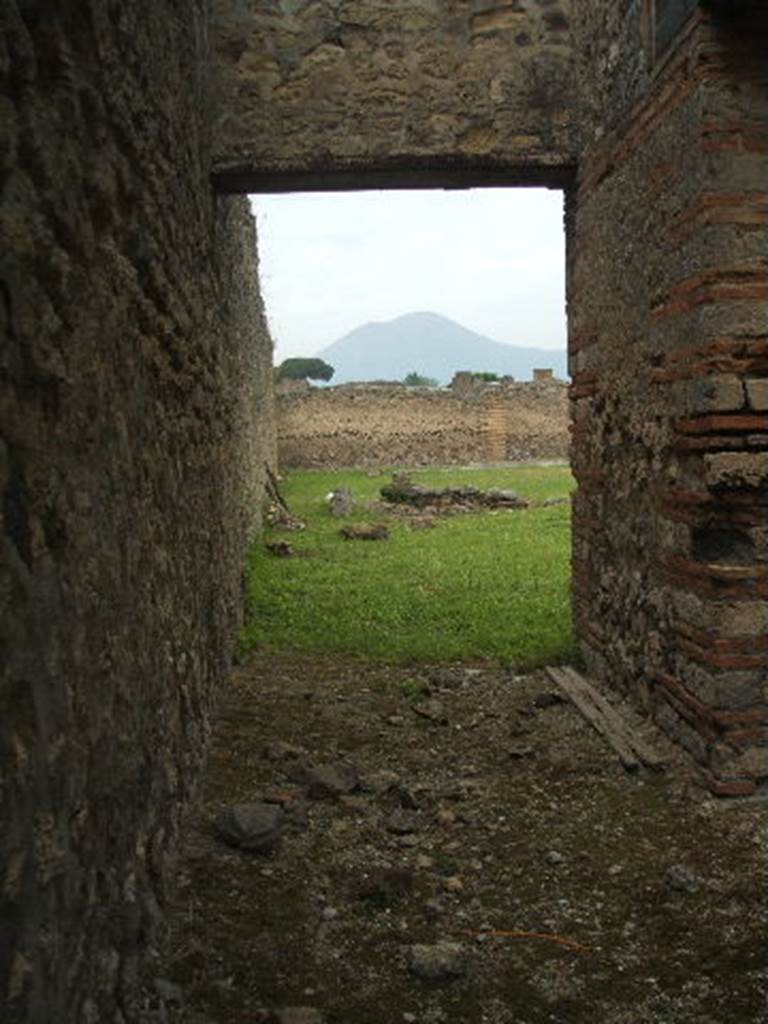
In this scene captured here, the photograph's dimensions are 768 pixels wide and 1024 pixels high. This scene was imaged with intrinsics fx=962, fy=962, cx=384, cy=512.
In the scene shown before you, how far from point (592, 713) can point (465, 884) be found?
171cm

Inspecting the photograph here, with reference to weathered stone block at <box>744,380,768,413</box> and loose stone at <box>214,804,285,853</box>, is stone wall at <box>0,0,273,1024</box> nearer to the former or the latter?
loose stone at <box>214,804,285,853</box>

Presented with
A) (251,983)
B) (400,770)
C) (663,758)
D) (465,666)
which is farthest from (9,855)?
(465,666)

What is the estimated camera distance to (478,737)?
5.02 m

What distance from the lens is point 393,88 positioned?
5879 mm

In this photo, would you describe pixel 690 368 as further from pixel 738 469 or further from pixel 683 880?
pixel 683 880

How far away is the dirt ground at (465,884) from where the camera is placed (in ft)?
9.12

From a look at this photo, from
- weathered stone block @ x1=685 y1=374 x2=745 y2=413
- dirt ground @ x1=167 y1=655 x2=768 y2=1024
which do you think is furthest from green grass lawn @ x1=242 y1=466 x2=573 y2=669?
weathered stone block @ x1=685 y1=374 x2=745 y2=413

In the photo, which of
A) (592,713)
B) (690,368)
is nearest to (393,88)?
(690,368)

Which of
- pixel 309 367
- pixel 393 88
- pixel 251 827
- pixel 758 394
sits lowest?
pixel 251 827

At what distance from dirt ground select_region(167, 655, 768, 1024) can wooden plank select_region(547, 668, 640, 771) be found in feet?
0.23

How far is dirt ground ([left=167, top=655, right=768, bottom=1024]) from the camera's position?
278cm

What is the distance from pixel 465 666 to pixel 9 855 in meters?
4.87

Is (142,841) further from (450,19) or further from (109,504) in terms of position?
(450,19)

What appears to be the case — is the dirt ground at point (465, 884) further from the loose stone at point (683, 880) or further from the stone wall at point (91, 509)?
the stone wall at point (91, 509)
